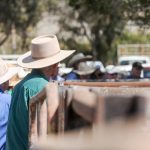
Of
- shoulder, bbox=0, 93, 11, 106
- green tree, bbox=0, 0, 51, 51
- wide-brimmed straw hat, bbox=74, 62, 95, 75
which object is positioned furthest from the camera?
green tree, bbox=0, 0, 51, 51

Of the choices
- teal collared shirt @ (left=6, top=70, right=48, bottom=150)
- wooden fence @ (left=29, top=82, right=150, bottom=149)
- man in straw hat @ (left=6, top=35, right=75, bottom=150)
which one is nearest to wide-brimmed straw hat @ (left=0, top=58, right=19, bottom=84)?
Answer: man in straw hat @ (left=6, top=35, right=75, bottom=150)

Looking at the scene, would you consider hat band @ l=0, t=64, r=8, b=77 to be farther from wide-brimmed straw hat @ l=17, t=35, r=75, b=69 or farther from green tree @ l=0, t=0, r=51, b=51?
green tree @ l=0, t=0, r=51, b=51

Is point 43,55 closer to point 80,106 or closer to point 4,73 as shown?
point 4,73

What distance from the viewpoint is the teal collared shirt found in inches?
182

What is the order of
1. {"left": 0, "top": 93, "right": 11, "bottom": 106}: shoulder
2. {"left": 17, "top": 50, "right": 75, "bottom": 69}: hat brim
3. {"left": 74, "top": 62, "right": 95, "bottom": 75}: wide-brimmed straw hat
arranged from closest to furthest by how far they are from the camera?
{"left": 17, "top": 50, "right": 75, "bottom": 69}: hat brim
{"left": 0, "top": 93, "right": 11, "bottom": 106}: shoulder
{"left": 74, "top": 62, "right": 95, "bottom": 75}: wide-brimmed straw hat

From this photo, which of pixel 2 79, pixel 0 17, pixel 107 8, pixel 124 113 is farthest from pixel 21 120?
pixel 0 17

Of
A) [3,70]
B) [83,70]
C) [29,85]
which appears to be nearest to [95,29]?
[83,70]

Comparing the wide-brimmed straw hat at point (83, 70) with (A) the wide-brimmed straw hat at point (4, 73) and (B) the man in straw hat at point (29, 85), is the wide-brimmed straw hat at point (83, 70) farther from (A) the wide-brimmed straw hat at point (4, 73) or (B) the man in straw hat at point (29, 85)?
(B) the man in straw hat at point (29, 85)

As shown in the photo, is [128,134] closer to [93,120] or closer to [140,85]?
[93,120]

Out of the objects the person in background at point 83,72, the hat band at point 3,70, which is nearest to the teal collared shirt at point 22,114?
the hat band at point 3,70

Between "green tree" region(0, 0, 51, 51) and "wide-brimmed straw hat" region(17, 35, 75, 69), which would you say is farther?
"green tree" region(0, 0, 51, 51)

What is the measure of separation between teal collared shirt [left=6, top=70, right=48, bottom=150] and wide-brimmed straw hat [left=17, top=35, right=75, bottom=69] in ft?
0.58

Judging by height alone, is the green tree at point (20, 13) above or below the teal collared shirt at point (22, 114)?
below

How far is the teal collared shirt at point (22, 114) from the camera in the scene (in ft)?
15.1
